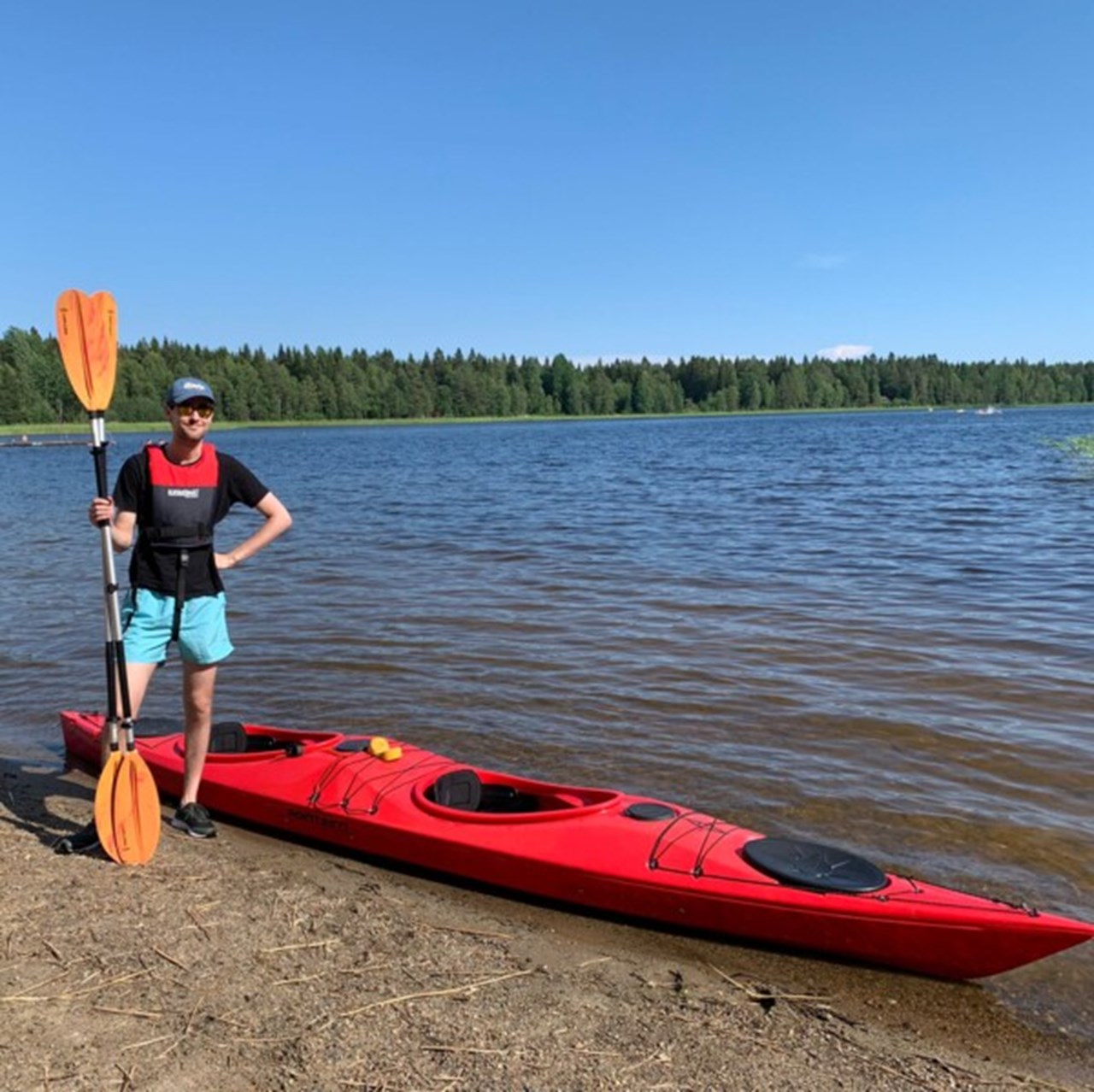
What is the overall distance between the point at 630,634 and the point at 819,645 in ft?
5.96

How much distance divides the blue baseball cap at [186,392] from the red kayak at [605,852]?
203 cm

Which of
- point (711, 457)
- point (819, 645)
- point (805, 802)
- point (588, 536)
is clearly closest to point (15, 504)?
point (588, 536)

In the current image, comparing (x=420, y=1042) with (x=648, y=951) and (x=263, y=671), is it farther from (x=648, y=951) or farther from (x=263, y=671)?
(x=263, y=671)

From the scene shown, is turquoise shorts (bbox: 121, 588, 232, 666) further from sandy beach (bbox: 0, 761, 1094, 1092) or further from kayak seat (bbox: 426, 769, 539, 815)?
kayak seat (bbox: 426, 769, 539, 815)

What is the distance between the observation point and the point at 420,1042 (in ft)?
9.36

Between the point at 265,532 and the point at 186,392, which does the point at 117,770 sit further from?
the point at 186,392

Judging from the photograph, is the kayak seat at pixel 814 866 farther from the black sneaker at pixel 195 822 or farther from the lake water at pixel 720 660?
the black sneaker at pixel 195 822

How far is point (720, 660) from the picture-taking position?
8.27 metres

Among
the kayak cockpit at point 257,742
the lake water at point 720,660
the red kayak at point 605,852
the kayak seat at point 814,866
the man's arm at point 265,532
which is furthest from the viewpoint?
the lake water at point 720,660

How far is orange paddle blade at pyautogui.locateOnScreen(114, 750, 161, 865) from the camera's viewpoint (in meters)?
4.20

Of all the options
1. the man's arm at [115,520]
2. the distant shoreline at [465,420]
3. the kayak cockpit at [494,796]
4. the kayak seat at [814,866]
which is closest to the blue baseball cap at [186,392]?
the man's arm at [115,520]

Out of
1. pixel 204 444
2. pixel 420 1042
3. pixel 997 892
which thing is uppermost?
pixel 204 444

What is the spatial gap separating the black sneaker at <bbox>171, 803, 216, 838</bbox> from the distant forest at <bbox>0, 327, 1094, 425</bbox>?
89.7m

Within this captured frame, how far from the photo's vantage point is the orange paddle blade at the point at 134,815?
420cm
